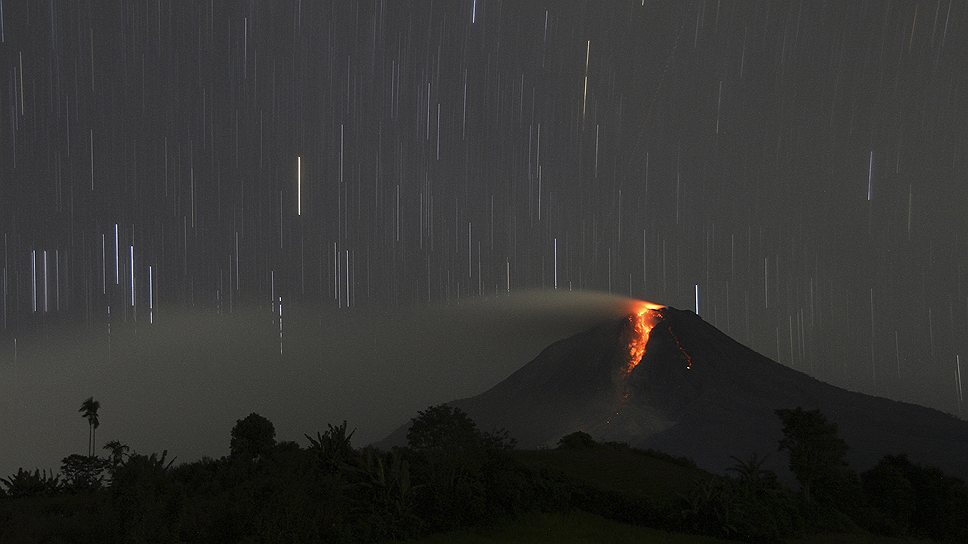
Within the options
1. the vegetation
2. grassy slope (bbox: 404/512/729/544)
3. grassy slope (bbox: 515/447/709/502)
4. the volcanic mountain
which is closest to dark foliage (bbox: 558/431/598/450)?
grassy slope (bbox: 515/447/709/502)

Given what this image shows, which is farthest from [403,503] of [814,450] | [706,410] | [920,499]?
[706,410]

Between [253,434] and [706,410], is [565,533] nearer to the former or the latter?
[253,434]

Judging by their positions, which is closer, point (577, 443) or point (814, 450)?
point (577, 443)

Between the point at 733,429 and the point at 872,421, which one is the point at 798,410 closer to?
the point at 733,429

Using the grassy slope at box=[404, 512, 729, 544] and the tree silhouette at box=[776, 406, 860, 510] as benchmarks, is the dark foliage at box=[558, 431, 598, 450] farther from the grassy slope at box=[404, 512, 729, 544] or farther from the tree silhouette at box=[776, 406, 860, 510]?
the tree silhouette at box=[776, 406, 860, 510]

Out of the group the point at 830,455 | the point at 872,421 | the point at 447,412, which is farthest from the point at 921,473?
the point at 872,421

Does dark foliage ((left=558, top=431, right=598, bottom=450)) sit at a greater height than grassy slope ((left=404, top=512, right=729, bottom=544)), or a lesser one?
lesser

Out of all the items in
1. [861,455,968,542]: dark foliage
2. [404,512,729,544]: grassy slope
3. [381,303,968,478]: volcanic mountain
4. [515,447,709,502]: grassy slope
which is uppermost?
[404,512,729,544]: grassy slope
